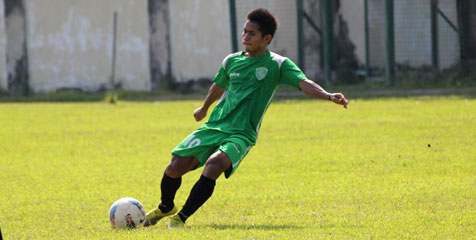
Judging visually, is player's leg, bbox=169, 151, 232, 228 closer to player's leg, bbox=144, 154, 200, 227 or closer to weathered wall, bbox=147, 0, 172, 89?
player's leg, bbox=144, 154, 200, 227

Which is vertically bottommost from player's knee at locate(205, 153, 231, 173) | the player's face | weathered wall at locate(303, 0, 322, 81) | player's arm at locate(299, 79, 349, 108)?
weathered wall at locate(303, 0, 322, 81)

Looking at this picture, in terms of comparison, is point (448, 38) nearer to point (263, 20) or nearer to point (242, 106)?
point (263, 20)

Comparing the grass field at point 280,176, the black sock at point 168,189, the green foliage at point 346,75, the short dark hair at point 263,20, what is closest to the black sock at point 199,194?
the grass field at point 280,176

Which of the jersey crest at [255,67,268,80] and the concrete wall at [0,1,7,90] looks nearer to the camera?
the jersey crest at [255,67,268,80]

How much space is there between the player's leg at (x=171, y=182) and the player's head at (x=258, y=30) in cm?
97

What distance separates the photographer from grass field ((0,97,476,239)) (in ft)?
20.7

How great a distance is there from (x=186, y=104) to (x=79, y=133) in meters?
6.10

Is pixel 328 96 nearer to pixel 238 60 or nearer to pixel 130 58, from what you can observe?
pixel 238 60

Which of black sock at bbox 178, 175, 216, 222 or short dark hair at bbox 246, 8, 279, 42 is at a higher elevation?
short dark hair at bbox 246, 8, 279, 42

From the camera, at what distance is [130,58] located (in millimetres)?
25938

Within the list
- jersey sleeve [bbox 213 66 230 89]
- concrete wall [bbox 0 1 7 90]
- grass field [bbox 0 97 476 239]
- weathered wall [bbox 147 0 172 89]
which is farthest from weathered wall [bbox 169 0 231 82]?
jersey sleeve [bbox 213 66 230 89]

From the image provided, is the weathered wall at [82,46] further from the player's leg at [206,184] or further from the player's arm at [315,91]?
the player's leg at [206,184]

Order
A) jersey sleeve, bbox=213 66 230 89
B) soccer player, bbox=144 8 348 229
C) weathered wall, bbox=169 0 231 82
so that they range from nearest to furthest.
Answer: soccer player, bbox=144 8 348 229 → jersey sleeve, bbox=213 66 230 89 → weathered wall, bbox=169 0 231 82

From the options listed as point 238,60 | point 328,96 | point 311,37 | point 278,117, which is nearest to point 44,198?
point 238,60
